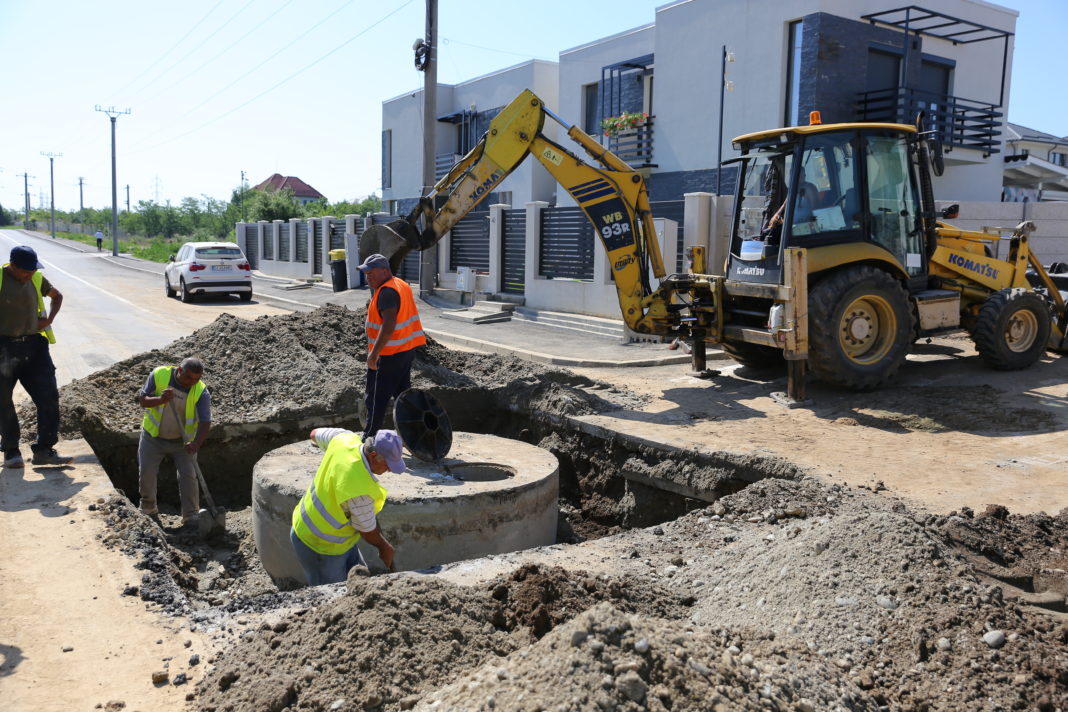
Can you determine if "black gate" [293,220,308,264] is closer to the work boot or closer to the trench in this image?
the trench

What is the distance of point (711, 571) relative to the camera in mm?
4926

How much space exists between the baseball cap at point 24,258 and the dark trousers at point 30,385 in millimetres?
604

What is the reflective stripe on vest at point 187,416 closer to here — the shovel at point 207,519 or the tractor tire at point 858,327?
the shovel at point 207,519

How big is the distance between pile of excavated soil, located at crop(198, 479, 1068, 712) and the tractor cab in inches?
180

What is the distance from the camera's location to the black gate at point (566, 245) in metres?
16.6

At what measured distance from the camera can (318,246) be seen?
29.3 meters

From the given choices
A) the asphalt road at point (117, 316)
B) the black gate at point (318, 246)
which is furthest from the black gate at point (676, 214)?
the black gate at point (318, 246)

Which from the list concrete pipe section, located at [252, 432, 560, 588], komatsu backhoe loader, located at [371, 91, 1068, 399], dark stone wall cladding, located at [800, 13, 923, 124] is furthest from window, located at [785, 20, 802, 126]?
concrete pipe section, located at [252, 432, 560, 588]

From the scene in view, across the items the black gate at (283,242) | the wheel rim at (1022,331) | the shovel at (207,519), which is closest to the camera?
the shovel at (207,519)

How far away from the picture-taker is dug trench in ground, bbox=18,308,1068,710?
305 cm

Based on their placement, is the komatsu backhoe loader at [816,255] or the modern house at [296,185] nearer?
the komatsu backhoe loader at [816,255]

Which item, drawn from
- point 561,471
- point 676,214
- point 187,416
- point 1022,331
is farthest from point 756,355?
point 187,416

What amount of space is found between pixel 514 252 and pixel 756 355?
8988 mm

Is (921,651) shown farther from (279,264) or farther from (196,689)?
(279,264)
